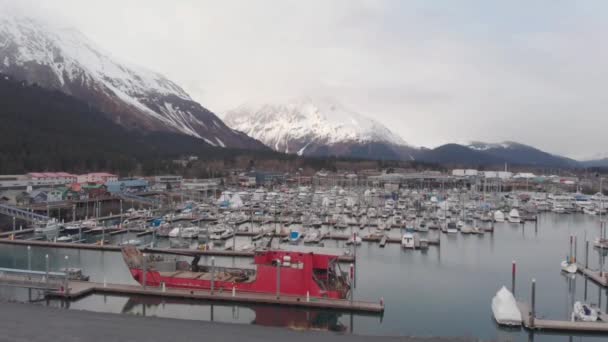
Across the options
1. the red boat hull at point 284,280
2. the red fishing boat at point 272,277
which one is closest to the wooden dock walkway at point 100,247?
the red fishing boat at point 272,277

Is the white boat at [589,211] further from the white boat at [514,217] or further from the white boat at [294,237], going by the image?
the white boat at [294,237]

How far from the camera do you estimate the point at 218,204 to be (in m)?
55.6

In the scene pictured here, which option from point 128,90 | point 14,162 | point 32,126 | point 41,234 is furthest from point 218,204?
point 128,90

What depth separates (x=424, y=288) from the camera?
23719 mm

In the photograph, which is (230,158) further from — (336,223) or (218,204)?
(336,223)

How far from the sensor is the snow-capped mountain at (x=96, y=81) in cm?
14138

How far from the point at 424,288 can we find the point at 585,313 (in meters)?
7.77

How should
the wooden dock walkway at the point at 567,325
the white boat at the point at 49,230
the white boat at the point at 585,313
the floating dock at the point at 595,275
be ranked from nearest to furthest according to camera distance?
the wooden dock walkway at the point at 567,325, the white boat at the point at 585,313, the floating dock at the point at 595,275, the white boat at the point at 49,230

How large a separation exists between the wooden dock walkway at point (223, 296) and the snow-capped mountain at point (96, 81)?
399 feet

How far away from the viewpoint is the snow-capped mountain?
141375 mm

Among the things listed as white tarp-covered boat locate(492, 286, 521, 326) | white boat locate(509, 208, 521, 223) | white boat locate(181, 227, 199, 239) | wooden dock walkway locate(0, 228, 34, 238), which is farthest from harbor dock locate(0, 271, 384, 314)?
white boat locate(509, 208, 521, 223)

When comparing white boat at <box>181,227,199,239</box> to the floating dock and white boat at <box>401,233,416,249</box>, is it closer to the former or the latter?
white boat at <box>401,233,416,249</box>

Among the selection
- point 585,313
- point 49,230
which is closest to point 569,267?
point 585,313

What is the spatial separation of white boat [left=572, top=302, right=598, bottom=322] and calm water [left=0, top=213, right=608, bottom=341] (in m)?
0.89
